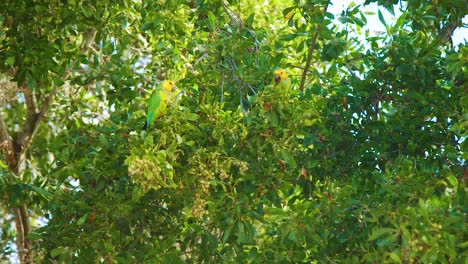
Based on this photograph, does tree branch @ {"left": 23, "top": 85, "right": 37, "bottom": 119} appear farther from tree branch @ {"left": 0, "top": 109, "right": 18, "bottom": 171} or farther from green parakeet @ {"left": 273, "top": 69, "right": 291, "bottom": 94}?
green parakeet @ {"left": 273, "top": 69, "right": 291, "bottom": 94}

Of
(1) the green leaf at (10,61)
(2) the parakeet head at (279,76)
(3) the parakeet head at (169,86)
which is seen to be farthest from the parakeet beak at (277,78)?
(1) the green leaf at (10,61)

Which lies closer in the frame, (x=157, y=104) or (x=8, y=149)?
(x=157, y=104)

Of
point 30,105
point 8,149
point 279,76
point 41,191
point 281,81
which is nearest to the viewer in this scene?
point 281,81

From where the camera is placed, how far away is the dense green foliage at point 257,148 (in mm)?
4516

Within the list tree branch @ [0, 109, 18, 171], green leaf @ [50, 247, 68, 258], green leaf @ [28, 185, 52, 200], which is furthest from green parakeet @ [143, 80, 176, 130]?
tree branch @ [0, 109, 18, 171]

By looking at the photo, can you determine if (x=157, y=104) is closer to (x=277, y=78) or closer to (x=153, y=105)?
(x=153, y=105)

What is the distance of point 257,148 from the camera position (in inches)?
189

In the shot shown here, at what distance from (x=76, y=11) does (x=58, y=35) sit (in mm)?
394

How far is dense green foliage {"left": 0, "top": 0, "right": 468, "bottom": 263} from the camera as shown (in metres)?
4.52

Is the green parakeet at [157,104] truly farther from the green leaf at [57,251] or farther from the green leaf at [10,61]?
the green leaf at [10,61]

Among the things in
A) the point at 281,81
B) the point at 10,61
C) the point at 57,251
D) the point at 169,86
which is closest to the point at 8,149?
the point at 10,61

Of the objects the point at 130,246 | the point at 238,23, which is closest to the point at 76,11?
the point at 238,23

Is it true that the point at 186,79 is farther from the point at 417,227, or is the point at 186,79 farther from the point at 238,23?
the point at 417,227

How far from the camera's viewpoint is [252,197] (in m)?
4.90
